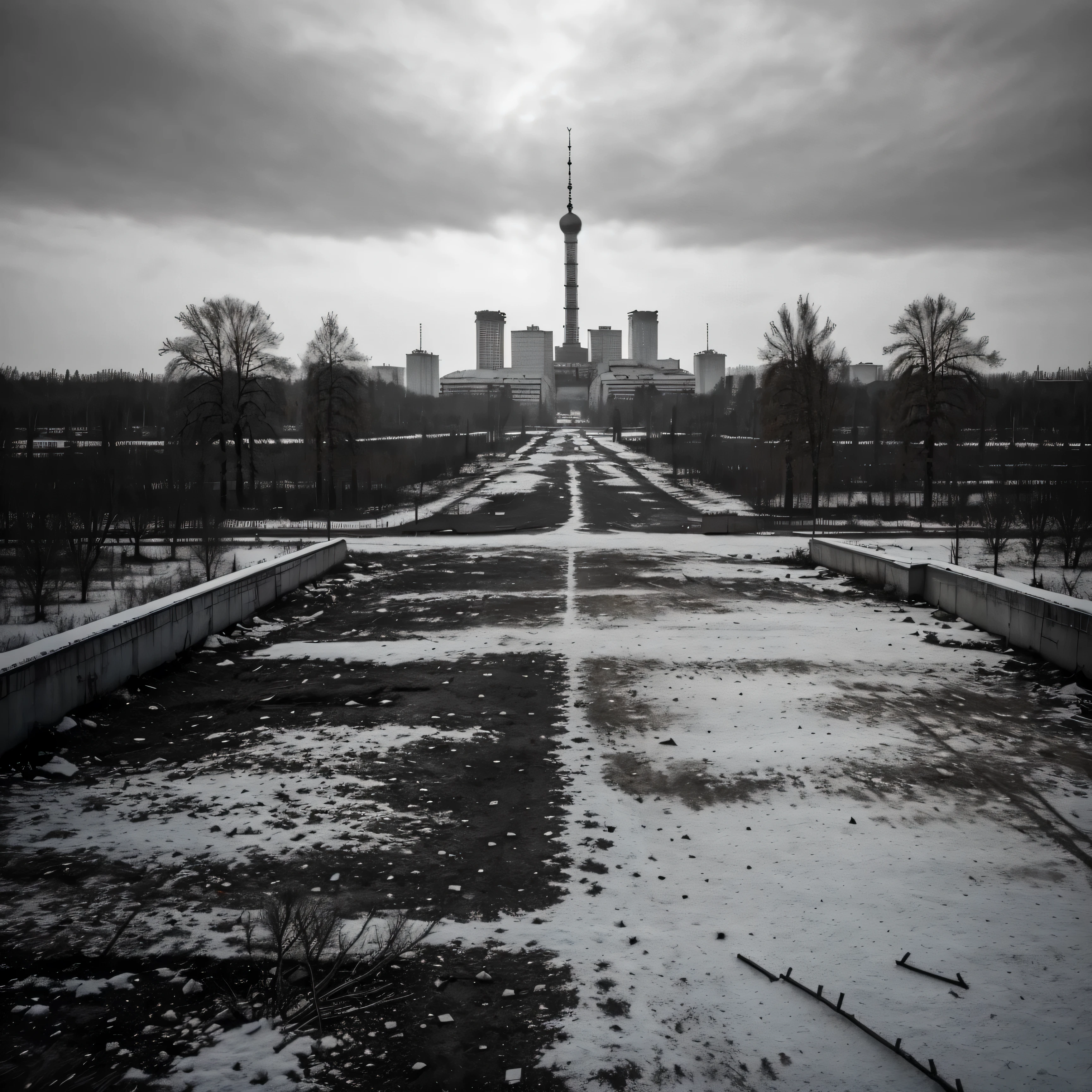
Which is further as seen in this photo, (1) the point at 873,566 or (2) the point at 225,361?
(2) the point at 225,361

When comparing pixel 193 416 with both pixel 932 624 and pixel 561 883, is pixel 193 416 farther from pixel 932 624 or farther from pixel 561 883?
pixel 561 883

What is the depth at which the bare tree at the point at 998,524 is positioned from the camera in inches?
945

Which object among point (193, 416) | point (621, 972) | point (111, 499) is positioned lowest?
point (621, 972)

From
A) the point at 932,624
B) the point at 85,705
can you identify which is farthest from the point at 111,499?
the point at 932,624

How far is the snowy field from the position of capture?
4.61 metres

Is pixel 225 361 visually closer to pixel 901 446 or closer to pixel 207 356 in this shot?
pixel 207 356

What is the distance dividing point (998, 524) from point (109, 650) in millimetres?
22779

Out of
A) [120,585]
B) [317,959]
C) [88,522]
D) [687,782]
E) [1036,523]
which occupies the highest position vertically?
[88,522]

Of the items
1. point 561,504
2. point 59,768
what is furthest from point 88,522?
point 561,504

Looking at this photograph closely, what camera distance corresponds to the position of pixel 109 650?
10828mm

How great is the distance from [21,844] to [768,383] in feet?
120

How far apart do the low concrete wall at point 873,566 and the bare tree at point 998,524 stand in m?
4.45

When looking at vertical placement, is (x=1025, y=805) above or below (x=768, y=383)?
below

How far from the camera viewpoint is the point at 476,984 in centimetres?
511
